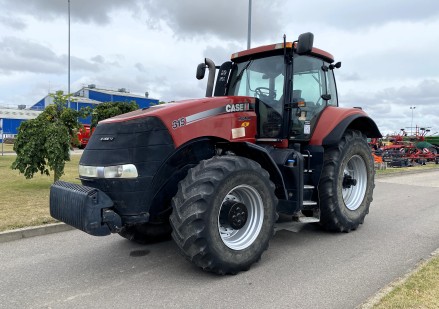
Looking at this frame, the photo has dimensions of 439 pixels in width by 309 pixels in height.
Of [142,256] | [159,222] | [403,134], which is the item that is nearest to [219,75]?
[159,222]

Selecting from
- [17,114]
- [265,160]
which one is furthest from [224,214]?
[17,114]

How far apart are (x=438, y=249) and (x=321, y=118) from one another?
2.34 metres

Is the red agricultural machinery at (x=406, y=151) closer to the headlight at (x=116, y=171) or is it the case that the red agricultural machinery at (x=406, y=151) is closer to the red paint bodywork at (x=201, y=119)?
the red paint bodywork at (x=201, y=119)

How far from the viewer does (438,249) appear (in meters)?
4.93

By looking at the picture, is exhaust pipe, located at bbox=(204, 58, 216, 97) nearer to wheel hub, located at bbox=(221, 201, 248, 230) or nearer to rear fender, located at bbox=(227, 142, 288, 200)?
rear fender, located at bbox=(227, 142, 288, 200)

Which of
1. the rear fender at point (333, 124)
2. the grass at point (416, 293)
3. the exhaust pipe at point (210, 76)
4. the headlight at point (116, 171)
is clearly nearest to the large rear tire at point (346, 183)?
the rear fender at point (333, 124)

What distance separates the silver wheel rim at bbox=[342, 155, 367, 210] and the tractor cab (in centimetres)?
121

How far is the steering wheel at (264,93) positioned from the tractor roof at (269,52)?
54cm

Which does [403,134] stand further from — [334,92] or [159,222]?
[159,222]

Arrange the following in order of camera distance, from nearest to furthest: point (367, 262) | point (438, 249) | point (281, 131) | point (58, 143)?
point (367, 262), point (438, 249), point (281, 131), point (58, 143)

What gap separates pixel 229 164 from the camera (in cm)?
410

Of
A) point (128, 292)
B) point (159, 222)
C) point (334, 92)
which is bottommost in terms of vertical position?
point (128, 292)

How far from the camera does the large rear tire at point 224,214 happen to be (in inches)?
150

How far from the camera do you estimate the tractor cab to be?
532cm
